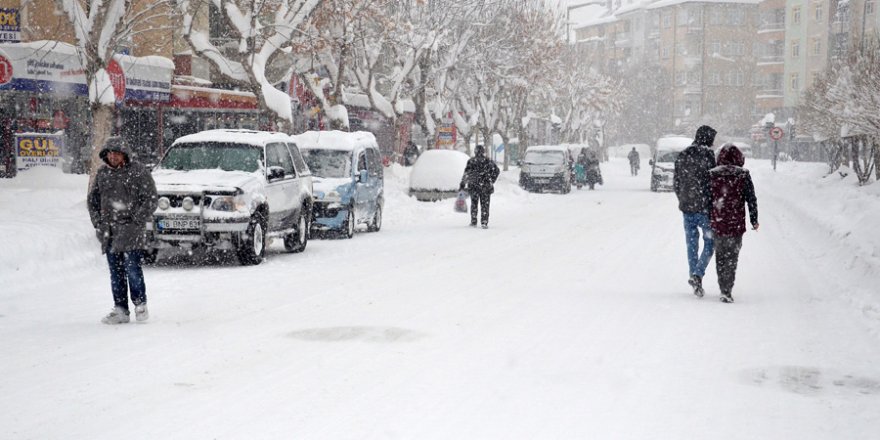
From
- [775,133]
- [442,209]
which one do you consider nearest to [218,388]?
[442,209]

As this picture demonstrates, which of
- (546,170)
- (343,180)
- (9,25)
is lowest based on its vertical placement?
(546,170)

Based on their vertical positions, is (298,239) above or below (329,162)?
below

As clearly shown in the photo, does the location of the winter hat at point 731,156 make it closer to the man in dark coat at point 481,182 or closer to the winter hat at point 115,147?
the winter hat at point 115,147

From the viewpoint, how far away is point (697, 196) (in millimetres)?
11078

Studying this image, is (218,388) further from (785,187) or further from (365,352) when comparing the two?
(785,187)

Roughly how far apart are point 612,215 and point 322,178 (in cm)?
979

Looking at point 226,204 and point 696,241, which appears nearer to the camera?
point 696,241

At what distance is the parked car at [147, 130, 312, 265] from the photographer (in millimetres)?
13203

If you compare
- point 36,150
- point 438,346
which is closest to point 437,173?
point 36,150

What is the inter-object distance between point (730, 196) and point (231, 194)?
252 inches

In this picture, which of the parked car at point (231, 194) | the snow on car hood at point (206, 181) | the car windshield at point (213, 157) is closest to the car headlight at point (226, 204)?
the parked car at point (231, 194)

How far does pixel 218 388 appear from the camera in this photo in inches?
254

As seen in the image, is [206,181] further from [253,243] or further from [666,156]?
[666,156]

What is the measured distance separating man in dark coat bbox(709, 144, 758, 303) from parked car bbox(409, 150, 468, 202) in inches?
738
